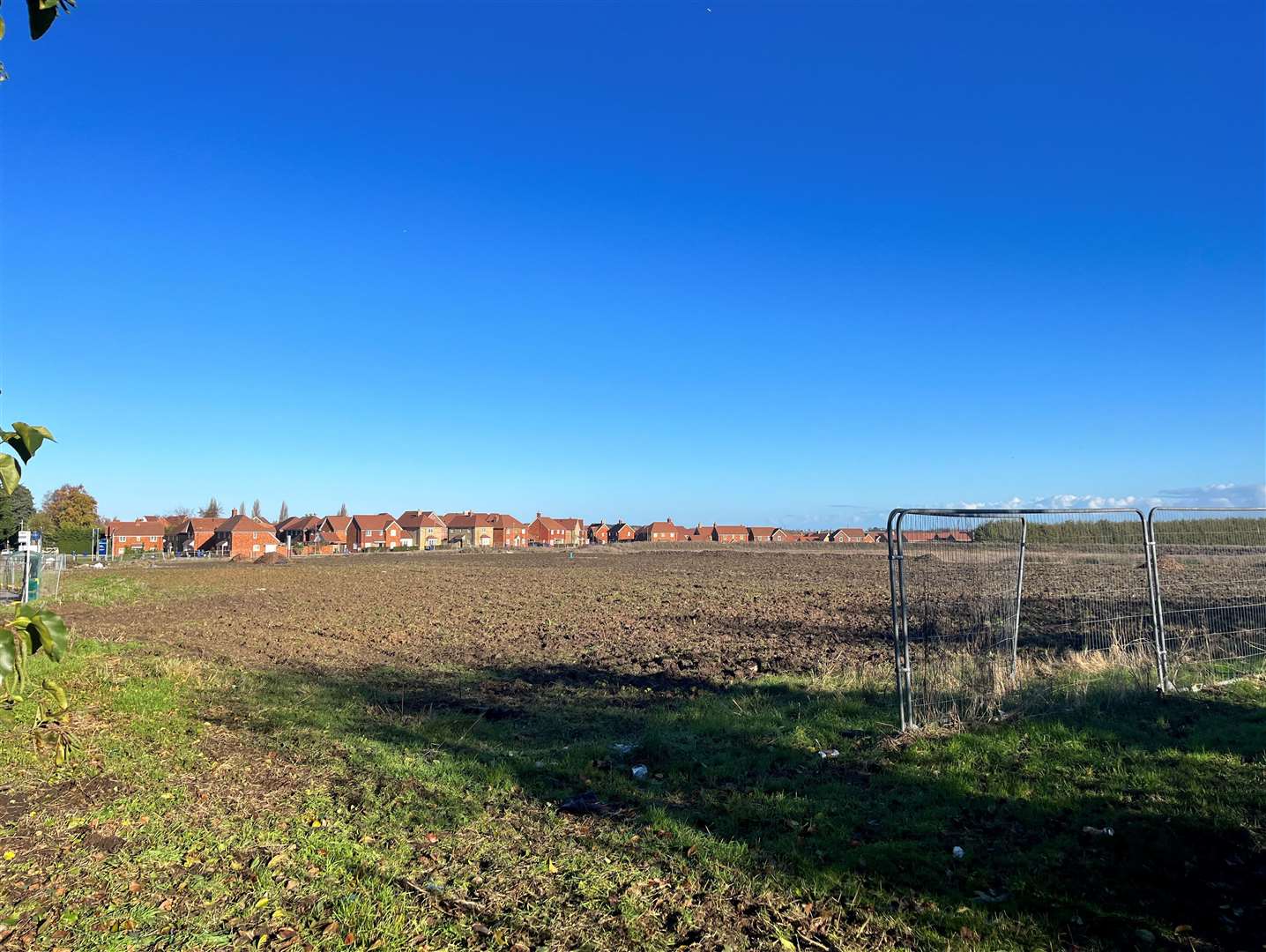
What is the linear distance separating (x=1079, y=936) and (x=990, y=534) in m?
5.11

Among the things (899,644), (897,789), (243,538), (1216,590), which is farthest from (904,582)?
(243,538)

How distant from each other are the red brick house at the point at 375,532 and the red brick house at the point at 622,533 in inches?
1851

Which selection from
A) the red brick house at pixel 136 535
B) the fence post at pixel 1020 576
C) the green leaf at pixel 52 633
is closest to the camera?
the green leaf at pixel 52 633

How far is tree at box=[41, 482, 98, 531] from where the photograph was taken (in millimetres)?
96431

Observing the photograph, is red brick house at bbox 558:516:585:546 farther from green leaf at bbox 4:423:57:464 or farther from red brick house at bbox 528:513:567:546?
green leaf at bbox 4:423:57:464

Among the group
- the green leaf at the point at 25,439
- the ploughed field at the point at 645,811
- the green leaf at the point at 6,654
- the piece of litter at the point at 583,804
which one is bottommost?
the piece of litter at the point at 583,804

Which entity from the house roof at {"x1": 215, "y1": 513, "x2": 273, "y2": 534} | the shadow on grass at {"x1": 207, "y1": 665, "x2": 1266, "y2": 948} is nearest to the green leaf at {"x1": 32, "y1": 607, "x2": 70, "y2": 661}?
the shadow on grass at {"x1": 207, "y1": 665, "x2": 1266, "y2": 948}

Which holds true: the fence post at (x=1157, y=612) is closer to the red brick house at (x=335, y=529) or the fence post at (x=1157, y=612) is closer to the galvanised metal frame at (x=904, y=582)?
the galvanised metal frame at (x=904, y=582)

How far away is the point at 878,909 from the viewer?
425cm

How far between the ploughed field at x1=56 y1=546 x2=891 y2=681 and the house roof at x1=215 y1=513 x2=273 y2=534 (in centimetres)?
6890

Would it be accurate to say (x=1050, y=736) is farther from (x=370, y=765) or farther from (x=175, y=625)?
(x=175, y=625)

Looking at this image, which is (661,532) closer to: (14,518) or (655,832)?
(14,518)

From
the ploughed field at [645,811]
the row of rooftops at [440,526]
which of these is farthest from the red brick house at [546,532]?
the ploughed field at [645,811]

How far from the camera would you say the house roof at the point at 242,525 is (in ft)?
326
